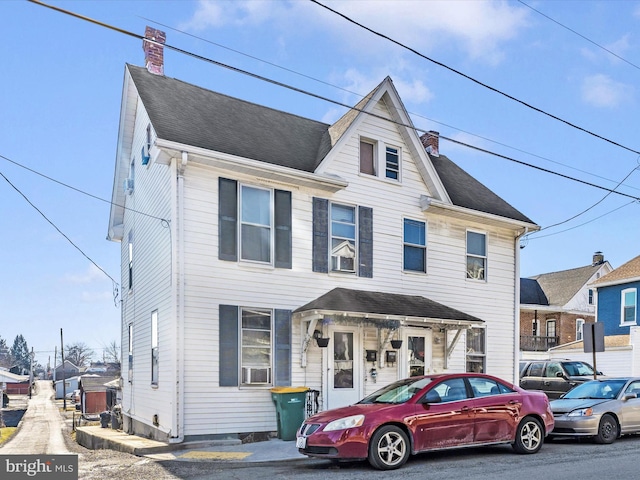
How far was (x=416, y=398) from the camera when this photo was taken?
10.1 m

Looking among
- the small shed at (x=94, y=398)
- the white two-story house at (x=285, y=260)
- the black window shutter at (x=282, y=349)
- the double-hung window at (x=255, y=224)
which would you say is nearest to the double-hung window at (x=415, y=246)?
the white two-story house at (x=285, y=260)

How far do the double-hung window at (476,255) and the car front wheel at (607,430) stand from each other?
651 cm

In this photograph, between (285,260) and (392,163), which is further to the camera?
(392,163)

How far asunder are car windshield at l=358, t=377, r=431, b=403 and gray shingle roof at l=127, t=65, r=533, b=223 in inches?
241

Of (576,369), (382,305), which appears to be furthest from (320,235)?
(576,369)

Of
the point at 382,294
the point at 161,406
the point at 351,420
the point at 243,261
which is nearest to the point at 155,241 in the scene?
the point at 243,261

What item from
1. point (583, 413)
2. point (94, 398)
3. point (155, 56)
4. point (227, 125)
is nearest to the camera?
point (583, 413)

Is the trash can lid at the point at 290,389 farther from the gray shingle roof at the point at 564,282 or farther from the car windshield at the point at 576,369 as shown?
the gray shingle roof at the point at 564,282

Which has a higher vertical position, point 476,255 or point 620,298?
point 476,255

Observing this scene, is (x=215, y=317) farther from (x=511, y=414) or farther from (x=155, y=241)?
(x=511, y=414)

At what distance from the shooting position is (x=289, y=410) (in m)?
13.2

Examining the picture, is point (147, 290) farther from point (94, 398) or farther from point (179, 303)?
point (94, 398)

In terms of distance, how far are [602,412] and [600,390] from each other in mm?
1212

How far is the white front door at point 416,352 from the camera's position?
16391mm
